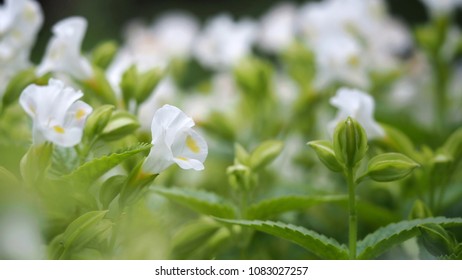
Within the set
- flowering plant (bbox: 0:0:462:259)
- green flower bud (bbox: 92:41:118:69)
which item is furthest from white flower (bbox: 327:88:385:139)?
green flower bud (bbox: 92:41:118:69)

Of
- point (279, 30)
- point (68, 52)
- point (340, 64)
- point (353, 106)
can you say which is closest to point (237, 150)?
point (353, 106)

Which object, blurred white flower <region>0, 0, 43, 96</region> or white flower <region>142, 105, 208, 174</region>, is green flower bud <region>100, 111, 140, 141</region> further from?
blurred white flower <region>0, 0, 43, 96</region>

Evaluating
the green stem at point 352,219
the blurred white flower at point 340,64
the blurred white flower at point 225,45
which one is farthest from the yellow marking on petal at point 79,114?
the blurred white flower at point 225,45

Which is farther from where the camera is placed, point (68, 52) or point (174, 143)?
point (68, 52)

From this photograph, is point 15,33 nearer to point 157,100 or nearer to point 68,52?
point 68,52

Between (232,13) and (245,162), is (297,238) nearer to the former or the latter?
(245,162)

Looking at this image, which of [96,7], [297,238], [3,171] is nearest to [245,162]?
[297,238]
